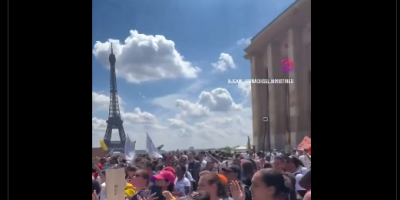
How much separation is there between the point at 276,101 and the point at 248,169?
0.57 meters

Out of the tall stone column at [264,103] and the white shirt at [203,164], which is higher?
the tall stone column at [264,103]

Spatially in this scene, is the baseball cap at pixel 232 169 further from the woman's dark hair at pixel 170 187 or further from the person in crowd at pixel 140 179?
the person in crowd at pixel 140 179

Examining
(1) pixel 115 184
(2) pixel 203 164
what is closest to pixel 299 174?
(2) pixel 203 164

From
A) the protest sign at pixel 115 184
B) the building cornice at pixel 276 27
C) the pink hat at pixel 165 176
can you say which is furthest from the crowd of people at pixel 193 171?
the building cornice at pixel 276 27

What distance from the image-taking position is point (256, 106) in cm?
299

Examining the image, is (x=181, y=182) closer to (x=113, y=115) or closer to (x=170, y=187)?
(x=170, y=187)

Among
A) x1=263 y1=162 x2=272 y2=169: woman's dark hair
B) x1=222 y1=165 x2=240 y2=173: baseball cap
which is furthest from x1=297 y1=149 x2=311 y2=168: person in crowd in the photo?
x1=222 y1=165 x2=240 y2=173: baseball cap

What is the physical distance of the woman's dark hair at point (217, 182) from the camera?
2668 millimetres

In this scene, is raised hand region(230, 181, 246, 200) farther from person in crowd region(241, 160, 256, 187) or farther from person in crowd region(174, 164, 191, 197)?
person in crowd region(174, 164, 191, 197)

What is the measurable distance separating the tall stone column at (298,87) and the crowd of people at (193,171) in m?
0.18

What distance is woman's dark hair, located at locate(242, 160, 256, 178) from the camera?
115 inches

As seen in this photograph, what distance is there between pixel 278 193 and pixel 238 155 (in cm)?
58
